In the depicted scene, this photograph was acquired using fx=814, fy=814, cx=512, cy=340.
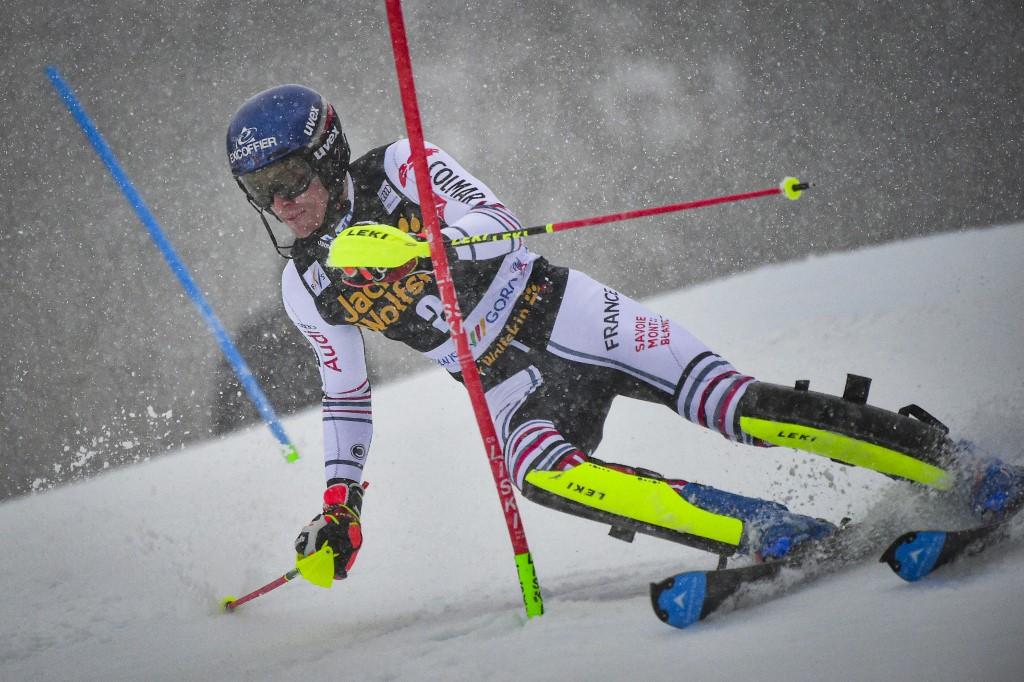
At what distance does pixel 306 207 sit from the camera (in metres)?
2.07

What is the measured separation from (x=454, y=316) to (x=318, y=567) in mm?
716

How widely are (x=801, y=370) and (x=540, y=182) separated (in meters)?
1.80

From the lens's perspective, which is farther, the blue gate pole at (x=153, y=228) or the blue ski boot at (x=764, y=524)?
the blue gate pole at (x=153, y=228)

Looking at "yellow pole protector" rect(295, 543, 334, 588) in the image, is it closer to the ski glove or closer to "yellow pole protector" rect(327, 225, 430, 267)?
the ski glove

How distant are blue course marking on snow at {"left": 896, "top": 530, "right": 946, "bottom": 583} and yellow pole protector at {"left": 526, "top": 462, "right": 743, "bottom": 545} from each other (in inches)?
12.2

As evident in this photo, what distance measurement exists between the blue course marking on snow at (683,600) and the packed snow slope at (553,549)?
0.03 m

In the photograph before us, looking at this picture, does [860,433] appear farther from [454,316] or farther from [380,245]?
[380,245]

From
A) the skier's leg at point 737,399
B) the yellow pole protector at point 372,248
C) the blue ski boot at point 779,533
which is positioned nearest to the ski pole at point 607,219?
the yellow pole protector at point 372,248

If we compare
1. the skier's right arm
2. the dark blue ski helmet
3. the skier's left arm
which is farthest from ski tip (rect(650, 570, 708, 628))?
the dark blue ski helmet

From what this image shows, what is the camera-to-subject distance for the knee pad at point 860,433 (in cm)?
168

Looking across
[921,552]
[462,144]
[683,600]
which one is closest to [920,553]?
[921,552]

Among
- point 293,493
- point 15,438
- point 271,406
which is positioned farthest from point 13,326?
point 293,493

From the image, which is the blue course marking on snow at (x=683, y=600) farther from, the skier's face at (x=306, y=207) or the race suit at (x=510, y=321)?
the skier's face at (x=306, y=207)

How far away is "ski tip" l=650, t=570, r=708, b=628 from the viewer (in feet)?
4.90
